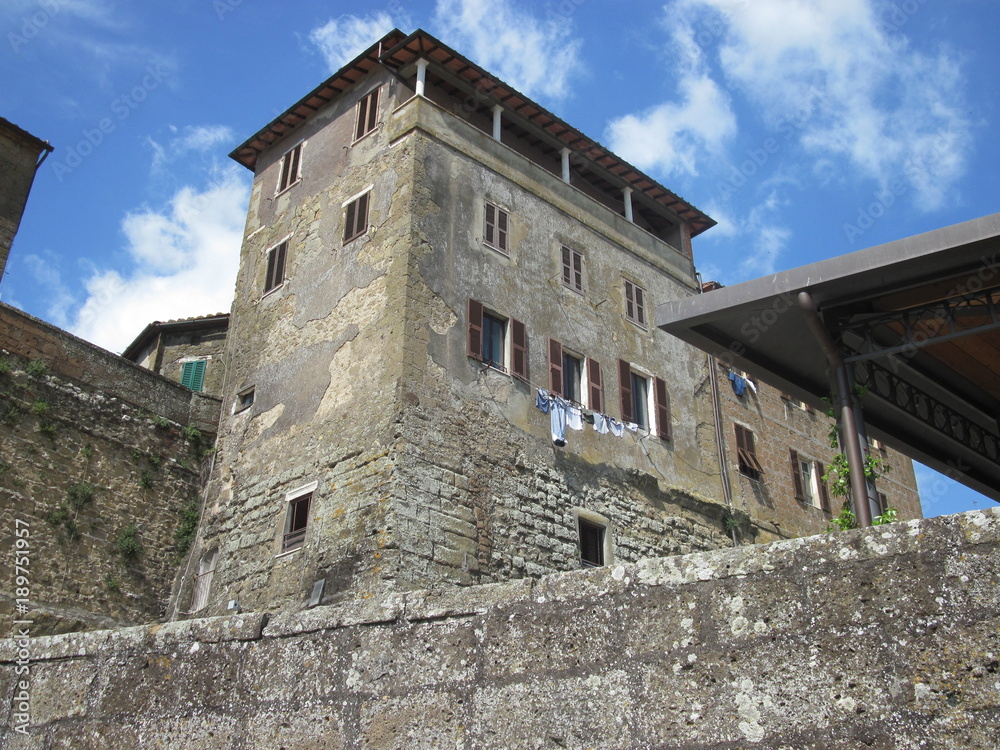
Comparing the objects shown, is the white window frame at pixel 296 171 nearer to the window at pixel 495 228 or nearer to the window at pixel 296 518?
the window at pixel 495 228

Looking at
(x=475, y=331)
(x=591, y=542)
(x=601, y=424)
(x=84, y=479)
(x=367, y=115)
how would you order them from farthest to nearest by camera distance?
(x=367, y=115), (x=601, y=424), (x=591, y=542), (x=475, y=331), (x=84, y=479)

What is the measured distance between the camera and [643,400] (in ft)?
61.2

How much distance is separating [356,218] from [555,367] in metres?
4.60

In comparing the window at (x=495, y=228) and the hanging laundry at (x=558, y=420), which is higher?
the window at (x=495, y=228)

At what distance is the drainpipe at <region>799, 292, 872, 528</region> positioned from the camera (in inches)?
290

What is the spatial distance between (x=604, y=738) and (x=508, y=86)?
54.4 feet

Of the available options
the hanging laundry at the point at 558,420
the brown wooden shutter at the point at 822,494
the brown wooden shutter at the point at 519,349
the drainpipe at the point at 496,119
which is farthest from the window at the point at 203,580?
the brown wooden shutter at the point at 822,494

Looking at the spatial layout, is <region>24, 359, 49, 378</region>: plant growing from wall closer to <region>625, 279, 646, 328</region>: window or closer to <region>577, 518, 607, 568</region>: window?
<region>577, 518, 607, 568</region>: window

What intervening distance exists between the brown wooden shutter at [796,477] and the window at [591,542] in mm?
7892

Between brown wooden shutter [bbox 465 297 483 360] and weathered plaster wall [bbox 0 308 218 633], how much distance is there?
18.5 feet

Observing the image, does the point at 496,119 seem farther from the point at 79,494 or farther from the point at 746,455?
the point at 79,494

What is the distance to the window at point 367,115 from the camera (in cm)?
1830

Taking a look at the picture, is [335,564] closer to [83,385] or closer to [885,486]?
[83,385]

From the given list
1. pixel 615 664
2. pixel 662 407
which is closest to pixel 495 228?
pixel 662 407
